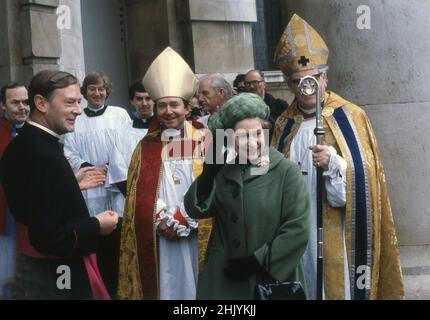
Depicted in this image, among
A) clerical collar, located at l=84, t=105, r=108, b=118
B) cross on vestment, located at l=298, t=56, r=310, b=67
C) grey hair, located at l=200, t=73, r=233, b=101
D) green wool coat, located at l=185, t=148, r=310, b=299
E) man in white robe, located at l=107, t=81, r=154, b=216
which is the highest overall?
cross on vestment, located at l=298, t=56, r=310, b=67

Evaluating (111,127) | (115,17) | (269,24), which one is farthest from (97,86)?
(269,24)

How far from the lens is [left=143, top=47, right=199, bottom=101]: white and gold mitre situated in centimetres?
635

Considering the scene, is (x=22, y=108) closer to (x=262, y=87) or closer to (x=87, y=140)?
(x=87, y=140)

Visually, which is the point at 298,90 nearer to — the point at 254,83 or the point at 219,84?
the point at 219,84

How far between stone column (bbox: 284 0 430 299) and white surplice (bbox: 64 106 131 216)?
1964mm

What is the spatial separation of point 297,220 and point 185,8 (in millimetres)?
7362

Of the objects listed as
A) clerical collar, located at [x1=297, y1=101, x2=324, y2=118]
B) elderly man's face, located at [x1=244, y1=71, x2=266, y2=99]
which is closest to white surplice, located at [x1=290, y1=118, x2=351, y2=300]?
clerical collar, located at [x1=297, y1=101, x2=324, y2=118]

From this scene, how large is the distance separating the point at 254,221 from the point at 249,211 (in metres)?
0.06

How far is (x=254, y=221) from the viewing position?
16.1 feet

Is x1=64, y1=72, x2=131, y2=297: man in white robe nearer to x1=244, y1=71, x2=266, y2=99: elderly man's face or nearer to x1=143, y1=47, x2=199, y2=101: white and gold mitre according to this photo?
x1=244, y1=71, x2=266, y2=99: elderly man's face

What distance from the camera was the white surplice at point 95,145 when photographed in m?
7.96

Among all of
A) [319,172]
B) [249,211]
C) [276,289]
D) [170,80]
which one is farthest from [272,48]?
[276,289]

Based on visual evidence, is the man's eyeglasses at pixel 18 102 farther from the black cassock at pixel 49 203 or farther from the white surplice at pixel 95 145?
the black cassock at pixel 49 203
